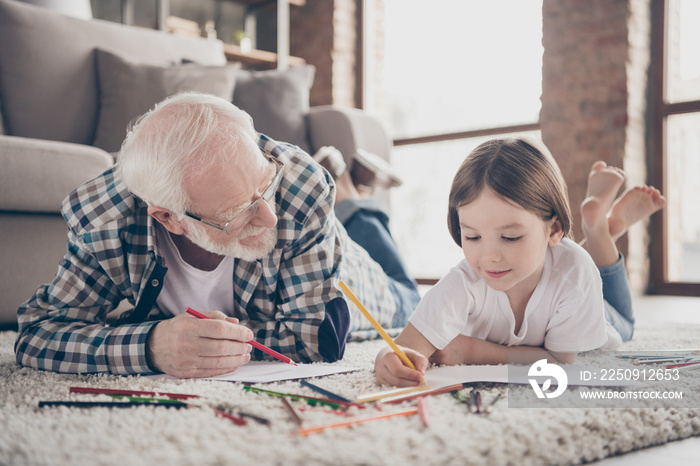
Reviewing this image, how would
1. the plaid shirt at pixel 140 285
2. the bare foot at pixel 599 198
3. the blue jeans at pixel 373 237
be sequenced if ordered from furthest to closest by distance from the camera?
the blue jeans at pixel 373 237 → the bare foot at pixel 599 198 → the plaid shirt at pixel 140 285

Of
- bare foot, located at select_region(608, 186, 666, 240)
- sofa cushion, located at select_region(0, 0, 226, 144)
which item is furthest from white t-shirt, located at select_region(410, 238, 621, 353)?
sofa cushion, located at select_region(0, 0, 226, 144)

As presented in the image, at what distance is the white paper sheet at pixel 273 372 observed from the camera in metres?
0.89

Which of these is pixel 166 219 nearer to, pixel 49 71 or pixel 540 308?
pixel 540 308

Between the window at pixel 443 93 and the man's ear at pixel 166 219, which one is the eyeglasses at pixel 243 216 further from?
the window at pixel 443 93

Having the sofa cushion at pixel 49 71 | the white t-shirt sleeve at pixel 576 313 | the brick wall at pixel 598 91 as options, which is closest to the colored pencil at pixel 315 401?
the white t-shirt sleeve at pixel 576 313

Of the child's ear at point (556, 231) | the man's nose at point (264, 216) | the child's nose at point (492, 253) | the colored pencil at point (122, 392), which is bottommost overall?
the colored pencil at point (122, 392)

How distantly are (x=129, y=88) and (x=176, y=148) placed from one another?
4.04 ft

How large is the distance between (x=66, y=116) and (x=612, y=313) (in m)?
1.79

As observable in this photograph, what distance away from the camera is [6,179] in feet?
4.81

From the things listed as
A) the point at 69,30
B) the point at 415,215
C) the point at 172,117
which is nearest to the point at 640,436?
the point at 172,117

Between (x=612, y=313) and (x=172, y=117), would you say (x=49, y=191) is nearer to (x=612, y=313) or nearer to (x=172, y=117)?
(x=172, y=117)

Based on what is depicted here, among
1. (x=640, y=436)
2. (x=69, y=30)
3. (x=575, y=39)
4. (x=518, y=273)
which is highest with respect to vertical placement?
(x=575, y=39)

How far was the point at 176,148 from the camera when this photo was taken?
3.16 feet

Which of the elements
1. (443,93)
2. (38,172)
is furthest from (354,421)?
(443,93)
